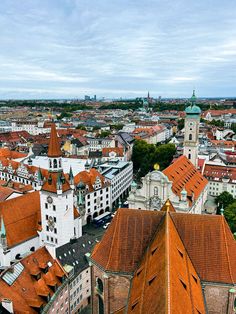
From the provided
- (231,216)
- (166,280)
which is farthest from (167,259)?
(231,216)

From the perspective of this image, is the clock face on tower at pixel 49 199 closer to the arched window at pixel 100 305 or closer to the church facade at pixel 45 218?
the church facade at pixel 45 218

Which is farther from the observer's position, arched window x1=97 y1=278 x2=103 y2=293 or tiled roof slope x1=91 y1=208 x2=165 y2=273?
arched window x1=97 y1=278 x2=103 y2=293

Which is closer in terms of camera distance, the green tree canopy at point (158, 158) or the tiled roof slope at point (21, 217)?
the tiled roof slope at point (21, 217)

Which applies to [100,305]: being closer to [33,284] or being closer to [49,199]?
[33,284]

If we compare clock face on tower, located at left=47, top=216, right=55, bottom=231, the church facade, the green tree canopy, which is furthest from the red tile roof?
clock face on tower, located at left=47, top=216, right=55, bottom=231

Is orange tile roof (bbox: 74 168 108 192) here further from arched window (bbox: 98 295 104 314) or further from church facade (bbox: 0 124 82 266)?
arched window (bbox: 98 295 104 314)

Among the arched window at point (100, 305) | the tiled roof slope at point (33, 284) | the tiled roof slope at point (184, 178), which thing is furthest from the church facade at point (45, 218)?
the tiled roof slope at point (184, 178)
